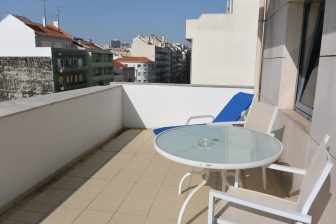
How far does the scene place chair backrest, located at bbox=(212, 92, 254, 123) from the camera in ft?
12.8

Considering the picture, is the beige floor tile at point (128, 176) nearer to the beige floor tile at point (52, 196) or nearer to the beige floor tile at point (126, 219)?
the beige floor tile at point (52, 196)

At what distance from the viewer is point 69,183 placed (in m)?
3.16

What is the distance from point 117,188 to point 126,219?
637 mm

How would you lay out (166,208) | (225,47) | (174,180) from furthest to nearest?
(225,47) < (174,180) < (166,208)

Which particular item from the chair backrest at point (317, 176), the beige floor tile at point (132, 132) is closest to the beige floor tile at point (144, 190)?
the chair backrest at point (317, 176)

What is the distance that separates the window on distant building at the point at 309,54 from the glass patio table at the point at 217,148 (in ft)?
2.45

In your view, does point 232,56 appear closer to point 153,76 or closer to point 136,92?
point 136,92

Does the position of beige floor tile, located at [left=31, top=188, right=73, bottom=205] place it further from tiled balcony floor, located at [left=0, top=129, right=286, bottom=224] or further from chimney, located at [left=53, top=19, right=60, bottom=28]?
chimney, located at [left=53, top=19, right=60, bottom=28]

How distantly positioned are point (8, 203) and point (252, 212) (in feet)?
7.31

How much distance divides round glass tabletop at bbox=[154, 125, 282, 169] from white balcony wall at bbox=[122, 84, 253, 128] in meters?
2.25

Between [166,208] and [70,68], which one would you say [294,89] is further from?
[70,68]

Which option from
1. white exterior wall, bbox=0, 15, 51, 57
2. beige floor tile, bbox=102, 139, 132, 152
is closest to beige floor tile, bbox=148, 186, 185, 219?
beige floor tile, bbox=102, 139, 132, 152

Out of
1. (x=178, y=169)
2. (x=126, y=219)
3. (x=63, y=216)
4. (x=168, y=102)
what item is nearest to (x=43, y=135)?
(x=63, y=216)

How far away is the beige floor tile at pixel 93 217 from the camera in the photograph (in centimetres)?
242
